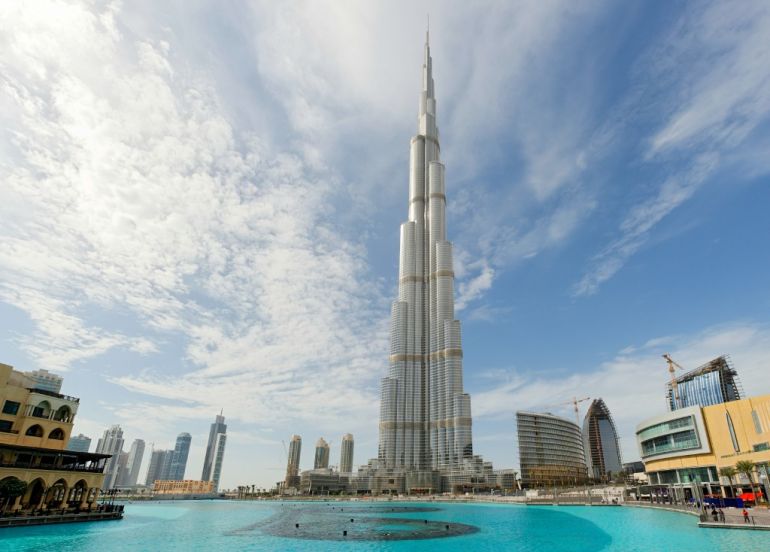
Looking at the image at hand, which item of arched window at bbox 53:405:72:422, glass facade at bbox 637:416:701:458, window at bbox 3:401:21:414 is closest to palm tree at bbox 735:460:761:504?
glass facade at bbox 637:416:701:458

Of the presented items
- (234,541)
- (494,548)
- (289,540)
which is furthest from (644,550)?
(234,541)

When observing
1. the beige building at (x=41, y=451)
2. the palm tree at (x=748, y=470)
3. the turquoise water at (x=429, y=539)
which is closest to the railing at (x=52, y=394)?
the beige building at (x=41, y=451)

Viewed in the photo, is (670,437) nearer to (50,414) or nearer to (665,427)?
(665,427)

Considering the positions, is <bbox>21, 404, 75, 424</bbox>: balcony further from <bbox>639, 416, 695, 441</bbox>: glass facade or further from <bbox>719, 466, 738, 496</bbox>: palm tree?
<bbox>639, 416, 695, 441</bbox>: glass facade

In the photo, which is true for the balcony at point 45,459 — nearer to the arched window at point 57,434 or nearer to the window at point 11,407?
the arched window at point 57,434

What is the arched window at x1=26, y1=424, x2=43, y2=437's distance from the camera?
6871 cm

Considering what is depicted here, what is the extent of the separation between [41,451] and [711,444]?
127m

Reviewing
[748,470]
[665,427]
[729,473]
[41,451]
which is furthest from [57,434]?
[665,427]

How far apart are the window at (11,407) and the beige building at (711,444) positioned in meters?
123

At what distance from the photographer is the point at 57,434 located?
7331cm

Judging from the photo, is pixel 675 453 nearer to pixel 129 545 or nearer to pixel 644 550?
pixel 644 550

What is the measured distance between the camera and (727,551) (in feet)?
127

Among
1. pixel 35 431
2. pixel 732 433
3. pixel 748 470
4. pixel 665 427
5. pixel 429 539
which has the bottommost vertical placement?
pixel 429 539

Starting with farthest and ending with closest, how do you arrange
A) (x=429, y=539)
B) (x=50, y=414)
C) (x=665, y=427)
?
(x=665, y=427)
(x=50, y=414)
(x=429, y=539)
